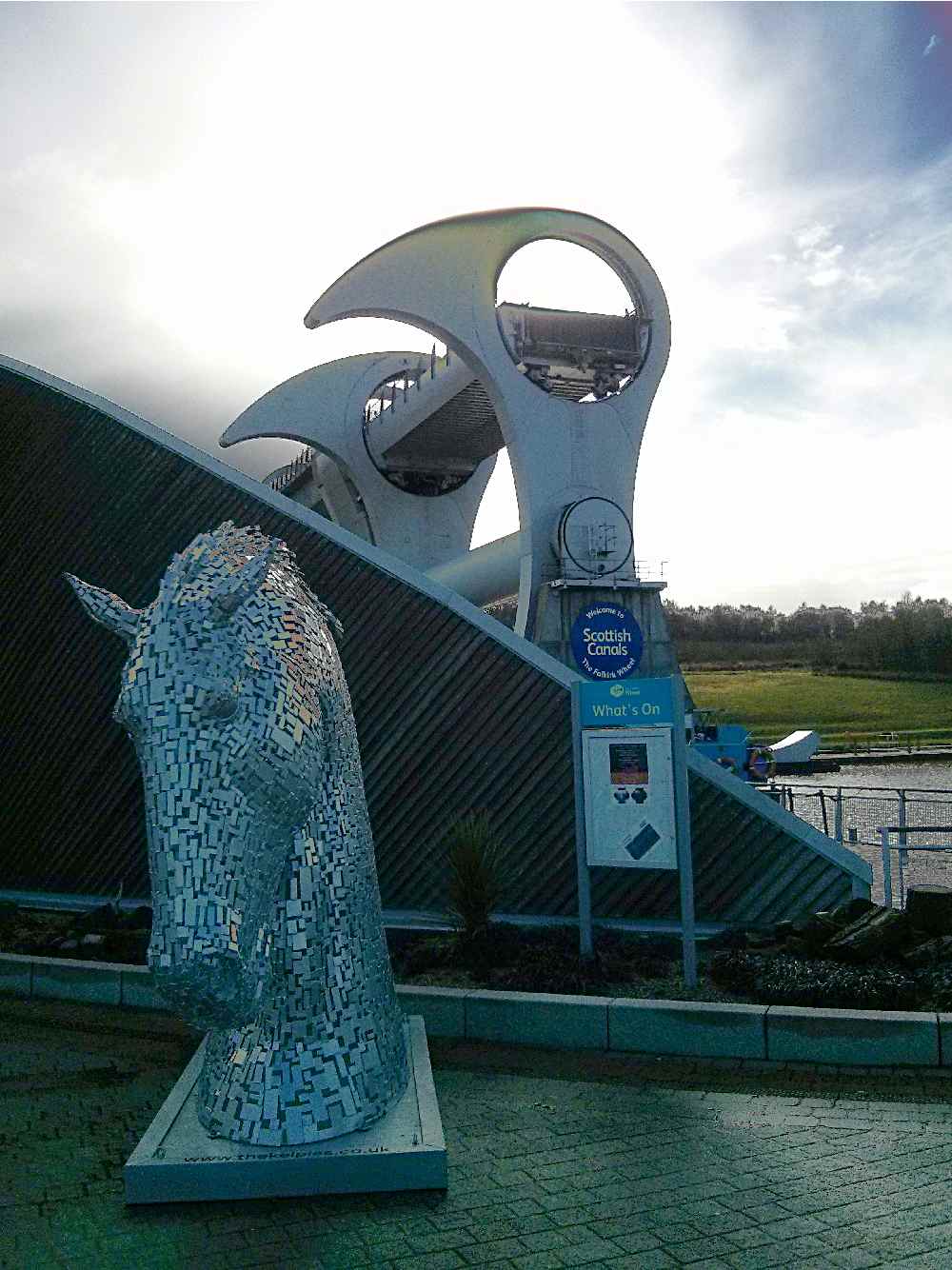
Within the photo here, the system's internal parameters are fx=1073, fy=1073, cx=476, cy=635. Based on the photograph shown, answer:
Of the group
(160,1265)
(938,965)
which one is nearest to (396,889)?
(938,965)

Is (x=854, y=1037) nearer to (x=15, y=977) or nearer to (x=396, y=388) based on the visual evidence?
(x=15, y=977)

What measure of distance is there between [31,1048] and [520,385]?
1028 inches

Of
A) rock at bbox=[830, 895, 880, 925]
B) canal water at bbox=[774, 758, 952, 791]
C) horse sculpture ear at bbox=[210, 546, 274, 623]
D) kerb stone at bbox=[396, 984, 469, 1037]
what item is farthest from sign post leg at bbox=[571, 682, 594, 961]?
canal water at bbox=[774, 758, 952, 791]

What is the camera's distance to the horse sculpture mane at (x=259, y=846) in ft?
10.6

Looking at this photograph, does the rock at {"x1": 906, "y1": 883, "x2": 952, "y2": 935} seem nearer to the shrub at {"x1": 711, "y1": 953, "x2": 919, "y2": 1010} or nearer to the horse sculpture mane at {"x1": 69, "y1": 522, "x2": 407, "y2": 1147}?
the shrub at {"x1": 711, "y1": 953, "x2": 919, "y2": 1010}

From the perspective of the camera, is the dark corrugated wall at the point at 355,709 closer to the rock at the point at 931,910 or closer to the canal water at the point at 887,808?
the rock at the point at 931,910

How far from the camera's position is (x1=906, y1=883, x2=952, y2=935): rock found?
731cm

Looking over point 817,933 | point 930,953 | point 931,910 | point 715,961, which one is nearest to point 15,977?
point 715,961

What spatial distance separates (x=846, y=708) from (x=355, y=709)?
1687 inches

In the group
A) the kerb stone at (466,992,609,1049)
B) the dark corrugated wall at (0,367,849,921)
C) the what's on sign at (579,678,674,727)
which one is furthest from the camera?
the dark corrugated wall at (0,367,849,921)

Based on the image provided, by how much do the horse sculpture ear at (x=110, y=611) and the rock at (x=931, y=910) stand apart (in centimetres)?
582

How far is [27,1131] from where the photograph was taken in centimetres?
496

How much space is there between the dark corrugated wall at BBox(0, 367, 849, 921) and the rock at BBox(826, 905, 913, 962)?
1.33 m

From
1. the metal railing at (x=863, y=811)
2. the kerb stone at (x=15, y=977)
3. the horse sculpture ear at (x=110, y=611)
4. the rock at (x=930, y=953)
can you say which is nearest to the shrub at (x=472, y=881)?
the rock at (x=930, y=953)
